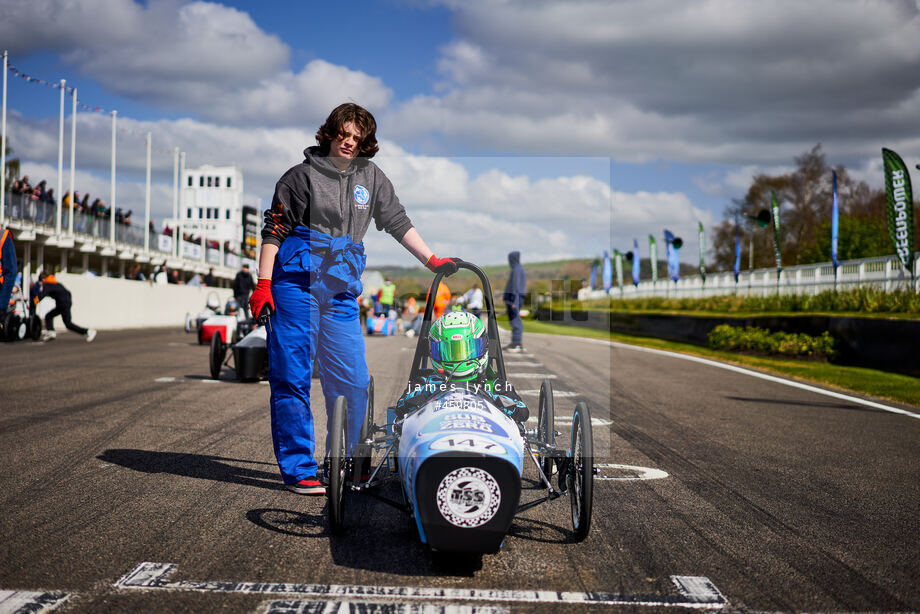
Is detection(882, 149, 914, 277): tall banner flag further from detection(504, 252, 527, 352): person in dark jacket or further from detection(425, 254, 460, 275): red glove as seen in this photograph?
detection(425, 254, 460, 275): red glove

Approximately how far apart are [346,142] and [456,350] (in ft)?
4.41

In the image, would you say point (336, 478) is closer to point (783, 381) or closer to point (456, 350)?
point (456, 350)

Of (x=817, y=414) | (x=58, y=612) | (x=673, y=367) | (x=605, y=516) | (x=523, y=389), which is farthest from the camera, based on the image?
(x=673, y=367)

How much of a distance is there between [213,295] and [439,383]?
1262 cm

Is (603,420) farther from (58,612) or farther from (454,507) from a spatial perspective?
(58,612)

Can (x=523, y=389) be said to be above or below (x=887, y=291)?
below

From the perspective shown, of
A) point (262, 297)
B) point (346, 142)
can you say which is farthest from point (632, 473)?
point (346, 142)

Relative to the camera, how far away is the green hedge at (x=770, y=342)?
51.3 ft

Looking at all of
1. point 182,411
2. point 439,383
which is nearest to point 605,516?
point 439,383

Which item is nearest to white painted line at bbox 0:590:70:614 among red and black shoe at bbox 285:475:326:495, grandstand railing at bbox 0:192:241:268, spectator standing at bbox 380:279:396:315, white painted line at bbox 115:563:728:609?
Answer: white painted line at bbox 115:563:728:609

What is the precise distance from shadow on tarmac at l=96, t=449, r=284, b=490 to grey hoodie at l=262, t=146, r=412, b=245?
1588 mm

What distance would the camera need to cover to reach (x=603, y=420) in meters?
7.96

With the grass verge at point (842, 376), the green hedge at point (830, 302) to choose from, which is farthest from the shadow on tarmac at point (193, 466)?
the green hedge at point (830, 302)

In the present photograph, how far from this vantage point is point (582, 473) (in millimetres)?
3857
